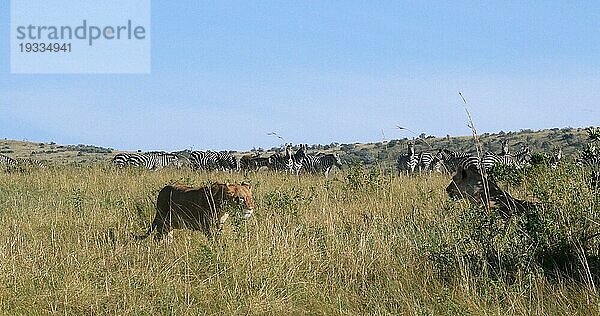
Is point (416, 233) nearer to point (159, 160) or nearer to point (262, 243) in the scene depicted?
point (262, 243)

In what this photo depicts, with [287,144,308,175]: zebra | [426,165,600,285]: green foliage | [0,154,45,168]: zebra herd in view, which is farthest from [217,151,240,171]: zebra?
[426,165,600,285]: green foliage

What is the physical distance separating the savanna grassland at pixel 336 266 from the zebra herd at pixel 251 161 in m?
13.7

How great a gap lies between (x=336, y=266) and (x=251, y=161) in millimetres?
19809

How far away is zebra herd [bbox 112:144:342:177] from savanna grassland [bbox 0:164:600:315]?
1372 cm

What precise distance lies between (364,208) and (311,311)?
4.32 meters

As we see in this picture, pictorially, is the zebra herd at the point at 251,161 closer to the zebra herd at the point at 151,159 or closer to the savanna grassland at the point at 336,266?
the zebra herd at the point at 151,159

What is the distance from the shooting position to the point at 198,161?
29.9 meters

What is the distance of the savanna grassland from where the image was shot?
5266 millimetres

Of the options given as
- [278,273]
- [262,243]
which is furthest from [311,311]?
[262,243]

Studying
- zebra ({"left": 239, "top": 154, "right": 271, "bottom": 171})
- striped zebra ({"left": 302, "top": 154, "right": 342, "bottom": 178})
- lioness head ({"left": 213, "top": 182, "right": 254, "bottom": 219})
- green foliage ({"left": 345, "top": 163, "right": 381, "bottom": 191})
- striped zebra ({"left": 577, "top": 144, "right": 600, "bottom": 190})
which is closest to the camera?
striped zebra ({"left": 577, "top": 144, "right": 600, "bottom": 190})

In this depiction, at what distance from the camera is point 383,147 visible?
42062 mm

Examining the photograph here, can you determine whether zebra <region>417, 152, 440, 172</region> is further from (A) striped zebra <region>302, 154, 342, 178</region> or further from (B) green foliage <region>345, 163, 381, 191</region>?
(B) green foliage <region>345, 163, 381, 191</region>

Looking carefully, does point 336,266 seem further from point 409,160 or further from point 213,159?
point 213,159

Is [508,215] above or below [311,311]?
above
